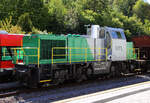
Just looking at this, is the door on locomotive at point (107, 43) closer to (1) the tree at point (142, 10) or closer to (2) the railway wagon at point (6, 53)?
(2) the railway wagon at point (6, 53)

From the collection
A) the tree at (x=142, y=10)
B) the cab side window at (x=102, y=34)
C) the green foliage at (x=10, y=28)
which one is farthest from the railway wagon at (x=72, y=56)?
the tree at (x=142, y=10)

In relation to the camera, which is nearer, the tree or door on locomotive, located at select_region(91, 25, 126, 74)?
door on locomotive, located at select_region(91, 25, 126, 74)

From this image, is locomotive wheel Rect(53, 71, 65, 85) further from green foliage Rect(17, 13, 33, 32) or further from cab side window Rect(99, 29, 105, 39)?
green foliage Rect(17, 13, 33, 32)

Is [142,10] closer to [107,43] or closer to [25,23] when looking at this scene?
[25,23]

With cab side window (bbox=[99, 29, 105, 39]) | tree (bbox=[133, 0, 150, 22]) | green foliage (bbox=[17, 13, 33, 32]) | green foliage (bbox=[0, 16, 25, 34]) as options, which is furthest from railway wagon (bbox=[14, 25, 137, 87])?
tree (bbox=[133, 0, 150, 22])

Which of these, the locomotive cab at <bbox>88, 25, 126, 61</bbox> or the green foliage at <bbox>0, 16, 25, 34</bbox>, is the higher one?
the green foliage at <bbox>0, 16, 25, 34</bbox>

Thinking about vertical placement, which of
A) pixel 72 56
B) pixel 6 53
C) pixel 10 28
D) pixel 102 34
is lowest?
pixel 72 56

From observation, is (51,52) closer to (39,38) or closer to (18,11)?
(39,38)

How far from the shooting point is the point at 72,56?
33.6 feet

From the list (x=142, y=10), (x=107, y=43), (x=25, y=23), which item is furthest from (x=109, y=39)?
(x=142, y=10)

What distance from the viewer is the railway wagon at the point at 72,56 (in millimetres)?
8586

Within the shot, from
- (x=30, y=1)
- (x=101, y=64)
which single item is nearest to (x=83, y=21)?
(x=30, y=1)

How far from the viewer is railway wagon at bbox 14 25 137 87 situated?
28.2 feet

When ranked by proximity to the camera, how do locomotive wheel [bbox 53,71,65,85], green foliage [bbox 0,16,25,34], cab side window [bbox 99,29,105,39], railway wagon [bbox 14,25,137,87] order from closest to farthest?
1. railway wagon [bbox 14,25,137,87]
2. locomotive wheel [bbox 53,71,65,85]
3. cab side window [bbox 99,29,105,39]
4. green foliage [bbox 0,16,25,34]
